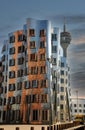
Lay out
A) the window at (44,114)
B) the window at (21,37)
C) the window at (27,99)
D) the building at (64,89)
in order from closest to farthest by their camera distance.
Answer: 1. the window at (44,114)
2. the window at (27,99)
3. the window at (21,37)
4. the building at (64,89)

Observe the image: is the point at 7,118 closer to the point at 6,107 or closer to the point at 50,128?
the point at 6,107

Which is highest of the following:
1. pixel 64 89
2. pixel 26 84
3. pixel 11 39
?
pixel 11 39

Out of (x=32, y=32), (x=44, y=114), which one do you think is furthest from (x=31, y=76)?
(x=32, y=32)

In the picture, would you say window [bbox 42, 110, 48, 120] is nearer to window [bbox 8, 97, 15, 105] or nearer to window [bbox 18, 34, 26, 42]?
window [bbox 8, 97, 15, 105]

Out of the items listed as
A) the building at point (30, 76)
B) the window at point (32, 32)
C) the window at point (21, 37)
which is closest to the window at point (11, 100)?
the building at point (30, 76)

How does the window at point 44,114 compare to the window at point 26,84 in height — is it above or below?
below

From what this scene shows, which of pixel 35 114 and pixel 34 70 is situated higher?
pixel 34 70

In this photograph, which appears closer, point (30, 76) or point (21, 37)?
point (30, 76)

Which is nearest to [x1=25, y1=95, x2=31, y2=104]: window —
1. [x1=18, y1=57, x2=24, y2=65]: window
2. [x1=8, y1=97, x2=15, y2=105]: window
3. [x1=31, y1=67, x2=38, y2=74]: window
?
[x1=8, y1=97, x2=15, y2=105]: window

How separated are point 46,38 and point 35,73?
33.3 ft

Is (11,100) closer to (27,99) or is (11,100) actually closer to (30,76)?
(27,99)

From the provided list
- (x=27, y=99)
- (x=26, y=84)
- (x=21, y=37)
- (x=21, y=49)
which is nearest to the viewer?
(x=27, y=99)

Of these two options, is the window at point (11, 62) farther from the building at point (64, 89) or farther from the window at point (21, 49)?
the building at point (64, 89)

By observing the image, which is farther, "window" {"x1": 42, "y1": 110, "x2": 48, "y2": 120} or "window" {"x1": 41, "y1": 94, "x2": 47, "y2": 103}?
"window" {"x1": 41, "y1": 94, "x2": 47, "y2": 103}
